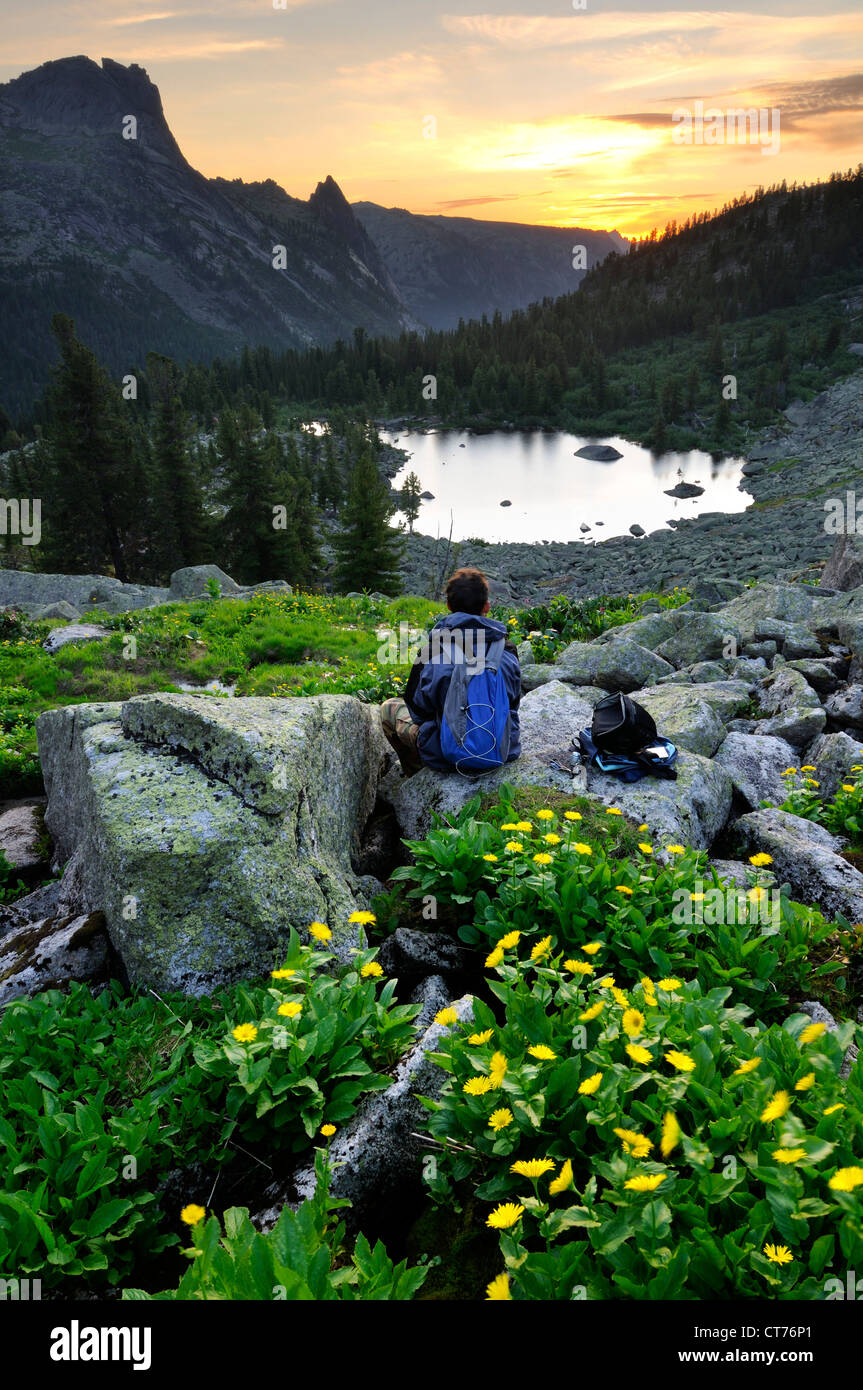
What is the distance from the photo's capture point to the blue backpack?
21.0 feet

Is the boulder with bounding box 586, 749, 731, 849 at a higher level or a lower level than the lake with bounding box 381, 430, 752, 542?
lower

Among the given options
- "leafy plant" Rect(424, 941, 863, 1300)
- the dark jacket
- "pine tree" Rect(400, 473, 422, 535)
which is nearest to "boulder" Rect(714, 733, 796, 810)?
the dark jacket

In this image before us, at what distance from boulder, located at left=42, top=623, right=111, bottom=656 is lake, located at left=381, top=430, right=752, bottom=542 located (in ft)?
103

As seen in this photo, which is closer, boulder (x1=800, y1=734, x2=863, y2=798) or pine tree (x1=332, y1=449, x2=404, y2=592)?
boulder (x1=800, y1=734, x2=863, y2=798)

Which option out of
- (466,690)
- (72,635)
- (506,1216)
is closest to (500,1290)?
(506,1216)

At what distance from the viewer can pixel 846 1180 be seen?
2.28m

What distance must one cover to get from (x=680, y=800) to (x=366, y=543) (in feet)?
119

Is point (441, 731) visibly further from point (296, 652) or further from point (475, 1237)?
point (296, 652)

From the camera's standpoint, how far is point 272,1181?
339cm

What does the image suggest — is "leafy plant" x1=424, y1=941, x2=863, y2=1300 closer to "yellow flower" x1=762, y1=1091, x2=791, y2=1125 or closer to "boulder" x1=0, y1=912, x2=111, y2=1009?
"yellow flower" x1=762, y1=1091, x2=791, y2=1125

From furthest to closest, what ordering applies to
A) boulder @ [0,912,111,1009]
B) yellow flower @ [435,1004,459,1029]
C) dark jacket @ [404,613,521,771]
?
dark jacket @ [404,613,521,771], boulder @ [0,912,111,1009], yellow flower @ [435,1004,459,1029]

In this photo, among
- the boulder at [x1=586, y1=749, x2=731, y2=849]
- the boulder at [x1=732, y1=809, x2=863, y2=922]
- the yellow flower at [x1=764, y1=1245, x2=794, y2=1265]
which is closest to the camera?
the yellow flower at [x1=764, y1=1245, x2=794, y2=1265]

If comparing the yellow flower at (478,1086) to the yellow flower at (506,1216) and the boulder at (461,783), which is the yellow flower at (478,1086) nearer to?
the yellow flower at (506,1216)
